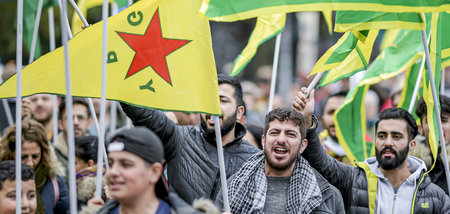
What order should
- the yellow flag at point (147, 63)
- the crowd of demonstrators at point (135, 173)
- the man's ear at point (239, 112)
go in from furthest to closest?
the man's ear at point (239, 112), the yellow flag at point (147, 63), the crowd of demonstrators at point (135, 173)

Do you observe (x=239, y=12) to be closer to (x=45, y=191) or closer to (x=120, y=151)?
(x=120, y=151)

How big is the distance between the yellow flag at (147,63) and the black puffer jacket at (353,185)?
1013 mm

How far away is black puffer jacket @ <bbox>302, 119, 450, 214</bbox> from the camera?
20.3ft

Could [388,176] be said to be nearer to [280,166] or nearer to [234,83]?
[280,166]

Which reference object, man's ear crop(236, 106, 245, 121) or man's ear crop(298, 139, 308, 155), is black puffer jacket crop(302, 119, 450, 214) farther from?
man's ear crop(236, 106, 245, 121)

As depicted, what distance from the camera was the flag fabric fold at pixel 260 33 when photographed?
8258 millimetres

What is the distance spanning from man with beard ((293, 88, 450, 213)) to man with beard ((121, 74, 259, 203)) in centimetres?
57

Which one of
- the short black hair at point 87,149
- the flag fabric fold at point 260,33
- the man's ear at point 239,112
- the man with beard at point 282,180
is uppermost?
the flag fabric fold at point 260,33

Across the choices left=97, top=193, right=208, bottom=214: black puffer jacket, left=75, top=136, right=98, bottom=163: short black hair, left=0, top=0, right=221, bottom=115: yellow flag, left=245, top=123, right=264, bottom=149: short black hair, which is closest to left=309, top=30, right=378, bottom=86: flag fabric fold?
left=0, top=0, right=221, bottom=115: yellow flag

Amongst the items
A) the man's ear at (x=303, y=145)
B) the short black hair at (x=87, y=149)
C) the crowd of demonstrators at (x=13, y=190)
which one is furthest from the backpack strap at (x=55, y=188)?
the man's ear at (x=303, y=145)

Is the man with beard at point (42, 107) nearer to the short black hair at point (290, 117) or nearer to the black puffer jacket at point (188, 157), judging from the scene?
the black puffer jacket at point (188, 157)

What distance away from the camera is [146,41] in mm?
5875

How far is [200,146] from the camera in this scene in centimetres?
639

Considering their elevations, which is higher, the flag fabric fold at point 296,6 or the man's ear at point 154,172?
the flag fabric fold at point 296,6
